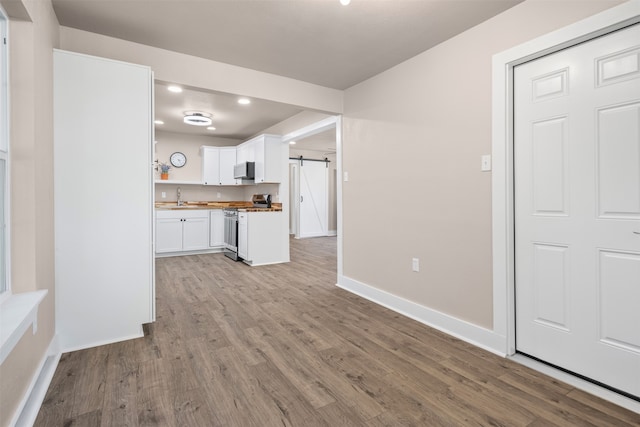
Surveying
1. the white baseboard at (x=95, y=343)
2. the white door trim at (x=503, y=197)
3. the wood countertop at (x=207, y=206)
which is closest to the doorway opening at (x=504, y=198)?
the white door trim at (x=503, y=197)


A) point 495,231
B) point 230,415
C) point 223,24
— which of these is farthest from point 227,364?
point 223,24

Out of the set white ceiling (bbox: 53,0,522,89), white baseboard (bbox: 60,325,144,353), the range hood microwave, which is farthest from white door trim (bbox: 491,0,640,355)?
the range hood microwave

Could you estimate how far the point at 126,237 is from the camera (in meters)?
2.37

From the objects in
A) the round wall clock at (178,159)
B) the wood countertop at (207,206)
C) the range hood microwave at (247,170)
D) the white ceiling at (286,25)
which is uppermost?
the white ceiling at (286,25)

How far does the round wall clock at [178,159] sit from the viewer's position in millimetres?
6507

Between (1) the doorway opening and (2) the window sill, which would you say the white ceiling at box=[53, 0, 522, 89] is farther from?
(2) the window sill

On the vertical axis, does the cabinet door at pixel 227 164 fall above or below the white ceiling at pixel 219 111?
below

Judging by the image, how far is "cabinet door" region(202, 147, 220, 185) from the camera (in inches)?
255

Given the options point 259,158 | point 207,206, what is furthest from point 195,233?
point 259,158

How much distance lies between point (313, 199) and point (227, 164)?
2925 millimetres

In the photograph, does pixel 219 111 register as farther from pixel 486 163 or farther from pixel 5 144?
pixel 486 163

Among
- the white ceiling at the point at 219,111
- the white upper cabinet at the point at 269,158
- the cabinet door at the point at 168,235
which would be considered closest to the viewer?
the white ceiling at the point at 219,111

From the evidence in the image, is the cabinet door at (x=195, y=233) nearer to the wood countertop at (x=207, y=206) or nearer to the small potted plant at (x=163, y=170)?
the wood countertop at (x=207, y=206)

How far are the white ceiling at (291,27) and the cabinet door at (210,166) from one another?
3.71 m
